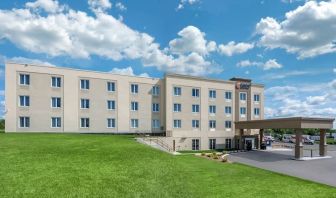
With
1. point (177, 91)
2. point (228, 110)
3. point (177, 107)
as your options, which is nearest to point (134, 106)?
point (177, 107)

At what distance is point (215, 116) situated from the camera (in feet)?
148

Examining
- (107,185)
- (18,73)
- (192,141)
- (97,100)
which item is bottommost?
(192,141)

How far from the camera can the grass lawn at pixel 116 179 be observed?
452 inches

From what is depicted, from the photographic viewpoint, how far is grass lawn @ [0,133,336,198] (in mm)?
11477

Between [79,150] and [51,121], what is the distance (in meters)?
17.7

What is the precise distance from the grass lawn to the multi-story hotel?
15691 millimetres

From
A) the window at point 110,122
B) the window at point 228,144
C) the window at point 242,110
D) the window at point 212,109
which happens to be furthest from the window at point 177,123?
the window at point 242,110

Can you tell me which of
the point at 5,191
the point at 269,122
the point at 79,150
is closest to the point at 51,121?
the point at 79,150

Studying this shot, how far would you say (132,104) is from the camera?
133 feet

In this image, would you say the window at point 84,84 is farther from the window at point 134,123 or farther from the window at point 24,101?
the window at point 134,123

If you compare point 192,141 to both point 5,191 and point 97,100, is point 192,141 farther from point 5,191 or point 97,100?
A: point 5,191

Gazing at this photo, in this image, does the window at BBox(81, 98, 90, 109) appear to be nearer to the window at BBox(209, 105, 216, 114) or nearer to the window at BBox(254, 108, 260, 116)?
the window at BBox(209, 105, 216, 114)

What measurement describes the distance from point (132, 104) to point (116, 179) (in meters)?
27.8

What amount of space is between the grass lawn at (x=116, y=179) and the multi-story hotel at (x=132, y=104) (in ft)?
51.5
